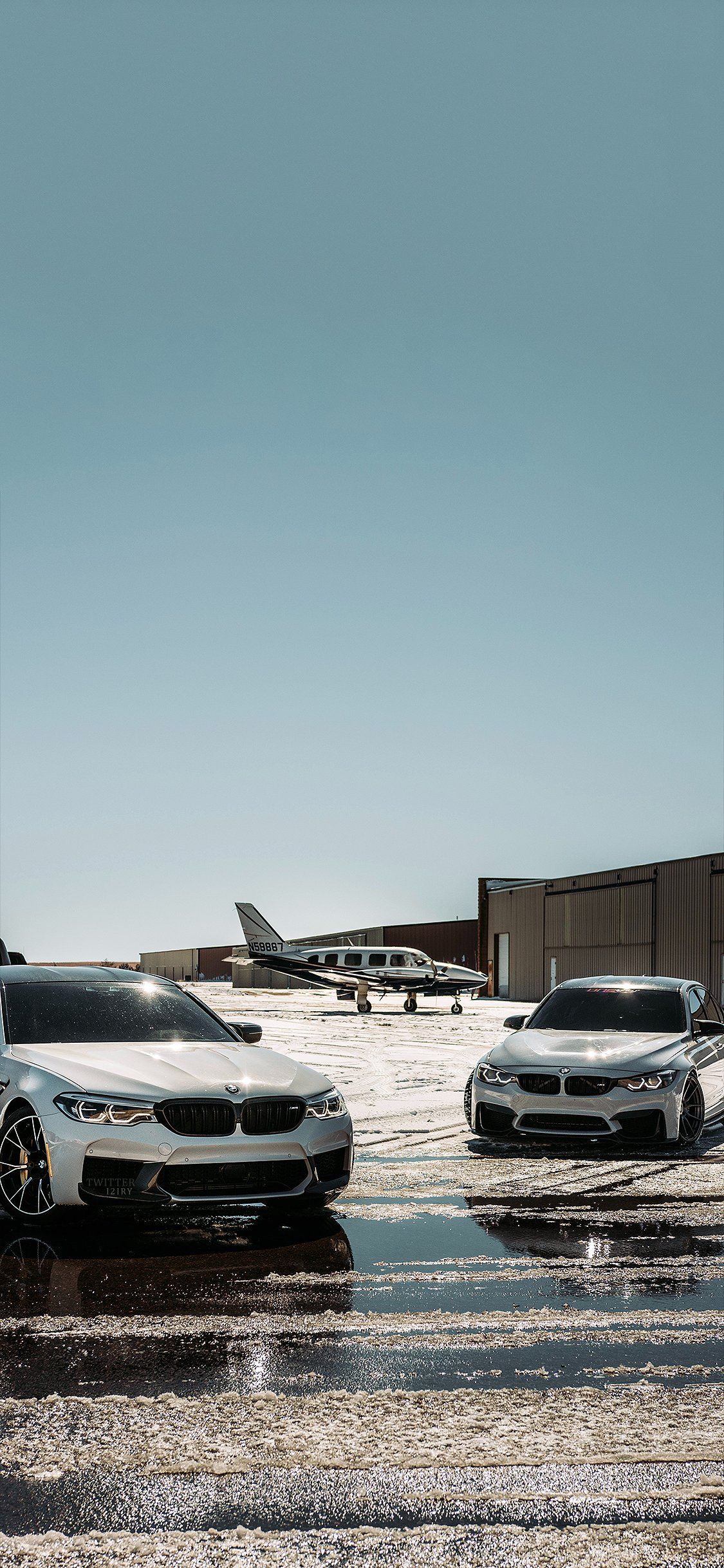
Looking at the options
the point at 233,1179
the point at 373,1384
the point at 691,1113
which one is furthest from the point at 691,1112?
the point at 373,1384

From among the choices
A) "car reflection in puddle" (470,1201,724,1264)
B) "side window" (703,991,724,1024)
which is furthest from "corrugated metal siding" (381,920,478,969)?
"car reflection in puddle" (470,1201,724,1264)

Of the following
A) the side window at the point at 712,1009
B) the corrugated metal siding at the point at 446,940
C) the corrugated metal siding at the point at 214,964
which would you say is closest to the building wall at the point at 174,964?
the corrugated metal siding at the point at 214,964

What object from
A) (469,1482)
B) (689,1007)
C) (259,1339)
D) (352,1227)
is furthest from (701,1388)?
(689,1007)

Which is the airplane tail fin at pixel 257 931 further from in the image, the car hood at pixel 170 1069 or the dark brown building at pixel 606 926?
the car hood at pixel 170 1069

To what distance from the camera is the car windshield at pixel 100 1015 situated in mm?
7989

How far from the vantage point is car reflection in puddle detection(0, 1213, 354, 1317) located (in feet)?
18.3

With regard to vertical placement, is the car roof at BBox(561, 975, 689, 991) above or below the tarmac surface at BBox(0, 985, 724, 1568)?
above

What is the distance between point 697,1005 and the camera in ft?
39.4

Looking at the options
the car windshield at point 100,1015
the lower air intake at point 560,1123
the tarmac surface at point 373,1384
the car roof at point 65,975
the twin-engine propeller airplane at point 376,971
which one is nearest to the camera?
the tarmac surface at point 373,1384

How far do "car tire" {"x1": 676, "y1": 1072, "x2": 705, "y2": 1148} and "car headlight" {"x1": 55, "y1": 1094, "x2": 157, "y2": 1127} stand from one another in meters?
4.77

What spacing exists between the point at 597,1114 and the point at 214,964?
116 m

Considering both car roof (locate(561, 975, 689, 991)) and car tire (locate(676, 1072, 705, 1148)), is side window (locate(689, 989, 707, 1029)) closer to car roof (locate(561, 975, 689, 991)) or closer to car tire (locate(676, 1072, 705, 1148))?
car roof (locate(561, 975, 689, 991))

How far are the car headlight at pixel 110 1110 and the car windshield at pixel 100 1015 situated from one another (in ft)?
3.54

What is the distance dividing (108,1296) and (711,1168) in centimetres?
531
